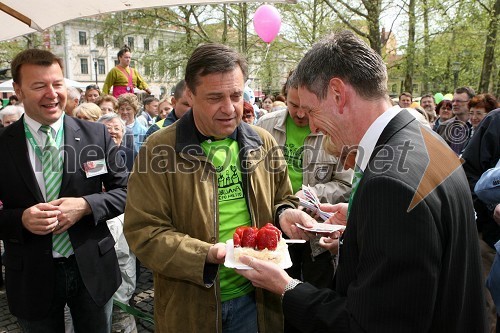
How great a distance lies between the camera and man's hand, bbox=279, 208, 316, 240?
7.73 feet

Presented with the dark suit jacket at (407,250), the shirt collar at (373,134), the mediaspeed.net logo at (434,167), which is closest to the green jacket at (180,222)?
the dark suit jacket at (407,250)

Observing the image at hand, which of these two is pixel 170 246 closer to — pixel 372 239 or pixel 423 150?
pixel 372 239

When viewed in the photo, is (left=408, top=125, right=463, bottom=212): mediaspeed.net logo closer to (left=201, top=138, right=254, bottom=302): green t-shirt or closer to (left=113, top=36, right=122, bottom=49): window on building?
(left=201, top=138, right=254, bottom=302): green t-shirt

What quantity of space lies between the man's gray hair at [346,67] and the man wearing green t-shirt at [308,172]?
1.50m

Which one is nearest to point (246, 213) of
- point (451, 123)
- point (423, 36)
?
point (451, 123)

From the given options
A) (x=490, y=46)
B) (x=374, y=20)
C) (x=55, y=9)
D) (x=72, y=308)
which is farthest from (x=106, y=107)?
(x=490, y=46)

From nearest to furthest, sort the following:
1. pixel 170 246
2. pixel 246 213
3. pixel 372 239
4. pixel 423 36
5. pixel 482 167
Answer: pixel 372 239, pixel 170 246, pixel 246 213, pixel 482 167, pixel 423 36

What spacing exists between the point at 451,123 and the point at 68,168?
661 cm

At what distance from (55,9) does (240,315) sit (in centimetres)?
267

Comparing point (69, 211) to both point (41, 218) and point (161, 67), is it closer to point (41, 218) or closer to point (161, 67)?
point (41, 218)

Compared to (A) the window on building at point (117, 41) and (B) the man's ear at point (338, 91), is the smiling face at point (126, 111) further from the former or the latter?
(A) the window on building at point (117, 41)

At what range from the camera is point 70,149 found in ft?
8.14

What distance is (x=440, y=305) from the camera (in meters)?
1.31

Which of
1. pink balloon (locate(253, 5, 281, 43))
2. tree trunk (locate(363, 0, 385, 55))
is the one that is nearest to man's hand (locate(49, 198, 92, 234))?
pink balloon (locate(253, 5, 281, 43))
